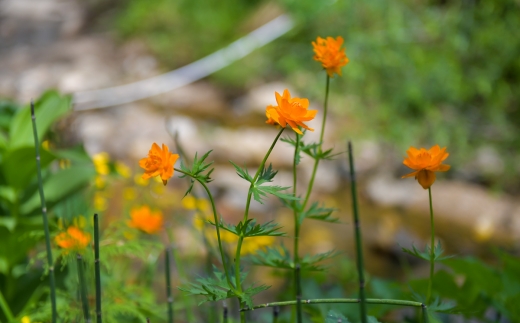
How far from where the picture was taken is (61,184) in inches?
44.4

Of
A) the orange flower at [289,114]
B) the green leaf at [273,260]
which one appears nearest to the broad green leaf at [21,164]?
the green leaf at [273,260]

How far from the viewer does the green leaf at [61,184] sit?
1120 millimetres

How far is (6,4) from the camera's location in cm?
648

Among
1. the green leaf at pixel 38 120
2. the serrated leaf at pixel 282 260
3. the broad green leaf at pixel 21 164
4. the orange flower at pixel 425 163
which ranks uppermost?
the green leaf at pixel 38 120

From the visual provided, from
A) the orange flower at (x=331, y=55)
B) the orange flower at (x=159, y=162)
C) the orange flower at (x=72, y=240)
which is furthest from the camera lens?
the orange flower at (x=72, y=240)

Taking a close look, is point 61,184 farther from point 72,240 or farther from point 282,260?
point 282,260

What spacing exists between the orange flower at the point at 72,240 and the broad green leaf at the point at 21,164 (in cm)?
21

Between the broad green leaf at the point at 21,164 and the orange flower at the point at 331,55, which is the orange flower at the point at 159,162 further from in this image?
the broad green leaf at the point at 21,164

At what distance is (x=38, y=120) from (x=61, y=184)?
6.3 inches

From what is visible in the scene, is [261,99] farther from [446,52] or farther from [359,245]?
[359,245]

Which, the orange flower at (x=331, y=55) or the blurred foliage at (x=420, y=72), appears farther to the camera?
the blurred foliage at (x=420, y=72)

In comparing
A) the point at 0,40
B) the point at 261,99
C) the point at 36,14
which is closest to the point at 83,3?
the point at 36,14

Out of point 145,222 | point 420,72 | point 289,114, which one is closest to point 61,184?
point 145,222

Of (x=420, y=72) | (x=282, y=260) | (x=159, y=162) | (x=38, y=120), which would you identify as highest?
(x=420, y=72)
